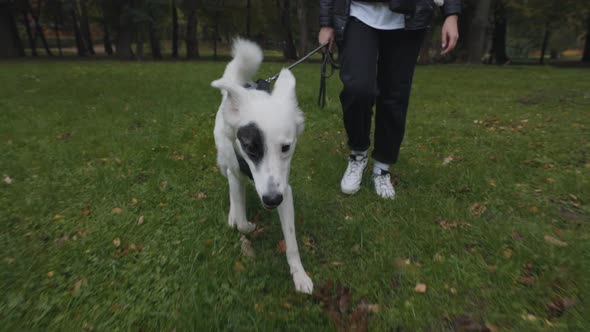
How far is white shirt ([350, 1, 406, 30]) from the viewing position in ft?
9.02

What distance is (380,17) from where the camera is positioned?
2.76 m

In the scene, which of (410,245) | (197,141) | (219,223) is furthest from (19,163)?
(410,245)

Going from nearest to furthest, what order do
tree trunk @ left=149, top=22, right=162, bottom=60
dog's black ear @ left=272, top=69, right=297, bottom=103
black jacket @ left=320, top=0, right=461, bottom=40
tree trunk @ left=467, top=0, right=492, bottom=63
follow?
1. dog's black ear @ left=272, top=69, right=297, bottom=103
2. black jacket @ left=320, top=0, right=461, bottom=40
3. tree trunk @ left=467, top=0, right=492, bottom=63
4. tree trunk @ left=149, top=22, right=162, bottom=60

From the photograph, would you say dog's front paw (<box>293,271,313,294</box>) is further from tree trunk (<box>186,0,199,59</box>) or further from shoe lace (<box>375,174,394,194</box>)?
tree trunk (<box>186,0,199,59</box>)

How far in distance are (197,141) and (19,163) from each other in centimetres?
191

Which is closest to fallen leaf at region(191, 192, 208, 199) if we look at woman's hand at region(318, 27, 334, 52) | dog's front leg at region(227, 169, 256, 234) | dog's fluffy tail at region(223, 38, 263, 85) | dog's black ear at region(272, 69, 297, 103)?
dog's front leg at region(227, 169, 256, 234)

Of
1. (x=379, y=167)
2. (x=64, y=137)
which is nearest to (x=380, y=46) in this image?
(x=379, y=167)

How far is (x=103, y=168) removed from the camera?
12.7ft

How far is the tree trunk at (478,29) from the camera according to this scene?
1702 cm

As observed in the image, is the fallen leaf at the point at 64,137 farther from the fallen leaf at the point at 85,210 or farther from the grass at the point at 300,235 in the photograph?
the fallen leaf at the point at 85,210

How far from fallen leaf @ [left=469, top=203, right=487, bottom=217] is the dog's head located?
5.84ft

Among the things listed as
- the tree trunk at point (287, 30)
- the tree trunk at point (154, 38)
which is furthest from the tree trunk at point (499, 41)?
the tree trunk at point (154, 38)

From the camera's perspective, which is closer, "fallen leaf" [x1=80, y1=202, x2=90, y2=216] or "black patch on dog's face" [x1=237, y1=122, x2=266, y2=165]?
"black patch on dog's face" [x1=237, y1=122, x2=266, y2=165]

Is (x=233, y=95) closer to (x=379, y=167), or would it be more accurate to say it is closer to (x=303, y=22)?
(x=379, y=167)
